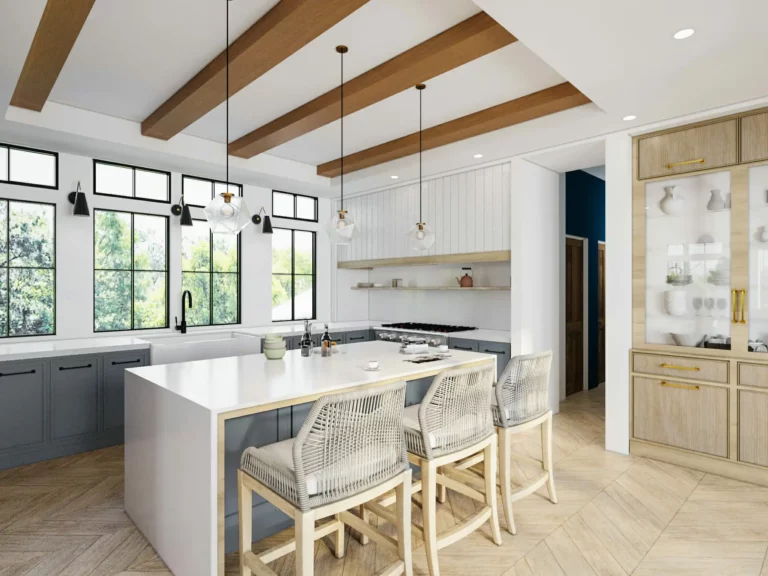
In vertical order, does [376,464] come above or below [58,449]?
above

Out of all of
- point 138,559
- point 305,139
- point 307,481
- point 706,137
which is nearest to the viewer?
point 307,481

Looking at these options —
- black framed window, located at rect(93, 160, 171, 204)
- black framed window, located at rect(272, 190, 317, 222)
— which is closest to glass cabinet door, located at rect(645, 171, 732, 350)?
black framed window, located at rect(272, 190, 317, 222)

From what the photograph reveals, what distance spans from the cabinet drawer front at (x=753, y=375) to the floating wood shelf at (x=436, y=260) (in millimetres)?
2089

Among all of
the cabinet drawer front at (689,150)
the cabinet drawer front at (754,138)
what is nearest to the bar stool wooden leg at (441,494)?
the cabinet drawer front at (689,150)

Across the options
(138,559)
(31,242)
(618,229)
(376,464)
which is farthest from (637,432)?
(31,242)

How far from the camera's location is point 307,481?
174cm

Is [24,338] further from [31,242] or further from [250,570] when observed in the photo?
[250,570]

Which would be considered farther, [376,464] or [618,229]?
[618,229]

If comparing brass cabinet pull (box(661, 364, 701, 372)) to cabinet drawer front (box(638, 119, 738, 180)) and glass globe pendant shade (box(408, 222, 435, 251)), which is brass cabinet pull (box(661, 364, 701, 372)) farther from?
glass globe pendant shade (box(408, 222, 435, 251))

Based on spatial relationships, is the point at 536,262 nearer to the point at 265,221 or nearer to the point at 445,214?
the point at 445,214

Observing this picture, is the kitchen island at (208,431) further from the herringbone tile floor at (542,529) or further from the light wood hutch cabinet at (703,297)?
the light wood hutch cabinet at (703,297)

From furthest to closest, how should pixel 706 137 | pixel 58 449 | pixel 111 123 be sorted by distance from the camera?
pixel 111 123, pixel 58 449, pixel 706 137

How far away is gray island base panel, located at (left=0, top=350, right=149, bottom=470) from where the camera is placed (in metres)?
3.52

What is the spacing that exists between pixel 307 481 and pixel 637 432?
3136 mm
